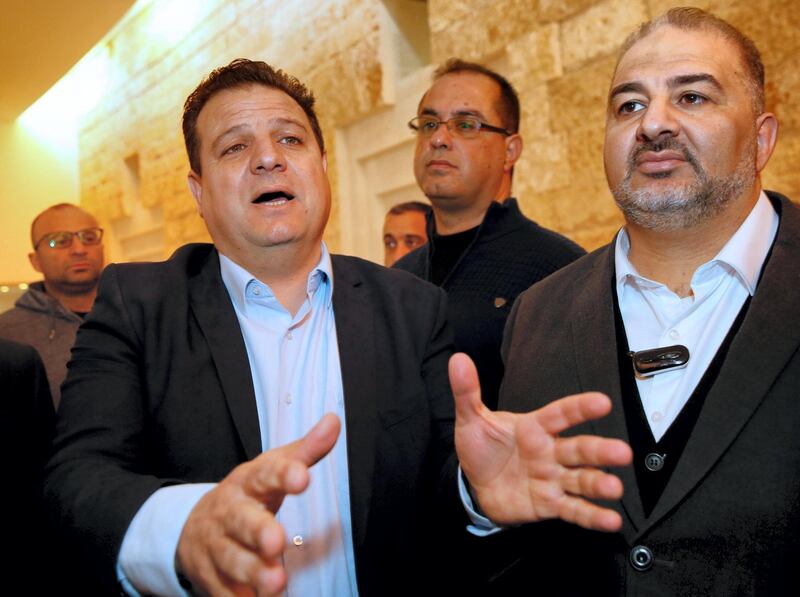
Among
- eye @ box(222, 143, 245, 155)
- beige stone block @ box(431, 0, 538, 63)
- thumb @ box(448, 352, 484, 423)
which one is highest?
beige stone block @ box(431, 0, 538, 63)

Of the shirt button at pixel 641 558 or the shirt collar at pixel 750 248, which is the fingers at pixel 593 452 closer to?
the shirt button at pixel 641 558

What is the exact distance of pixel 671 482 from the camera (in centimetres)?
148

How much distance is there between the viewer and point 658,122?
180 centimetres

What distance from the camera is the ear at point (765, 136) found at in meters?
1.91

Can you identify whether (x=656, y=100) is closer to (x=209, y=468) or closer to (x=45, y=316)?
(x=209, y=468)

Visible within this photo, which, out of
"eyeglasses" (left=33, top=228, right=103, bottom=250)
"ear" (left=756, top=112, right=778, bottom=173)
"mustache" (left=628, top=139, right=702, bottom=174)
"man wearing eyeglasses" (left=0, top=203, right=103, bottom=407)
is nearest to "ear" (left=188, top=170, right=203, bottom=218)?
"mustache" (left=628, top=139, right=702, bottom=174)

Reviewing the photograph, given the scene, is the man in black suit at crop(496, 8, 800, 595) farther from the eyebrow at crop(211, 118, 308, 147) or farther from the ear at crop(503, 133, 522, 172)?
the ear at crop(503, 133, 522, 172)

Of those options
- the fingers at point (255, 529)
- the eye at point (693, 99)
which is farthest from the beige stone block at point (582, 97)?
the fingers at point (255, 529)

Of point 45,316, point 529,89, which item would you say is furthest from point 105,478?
point 529,89

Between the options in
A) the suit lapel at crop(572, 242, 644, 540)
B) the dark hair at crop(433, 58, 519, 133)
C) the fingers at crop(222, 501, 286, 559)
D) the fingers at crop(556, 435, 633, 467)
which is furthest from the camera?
the dark hair at crop(433, 58, 519, 133)

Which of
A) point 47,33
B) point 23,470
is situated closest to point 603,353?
point 23,470

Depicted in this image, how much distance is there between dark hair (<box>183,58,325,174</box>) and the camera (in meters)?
1.85

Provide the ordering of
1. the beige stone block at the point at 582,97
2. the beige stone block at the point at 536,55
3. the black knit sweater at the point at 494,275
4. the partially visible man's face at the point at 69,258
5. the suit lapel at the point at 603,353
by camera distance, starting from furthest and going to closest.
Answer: the beige stone block at the point at 536,55 → the partially visible man's face at the point at 69,258 → the beige stone block at the point at 582,97 → the black knit sweater at the point at 494,275 → the suit lapel at the point at 603,353

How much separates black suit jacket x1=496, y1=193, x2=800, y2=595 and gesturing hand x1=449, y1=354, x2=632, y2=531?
0.27 metres
